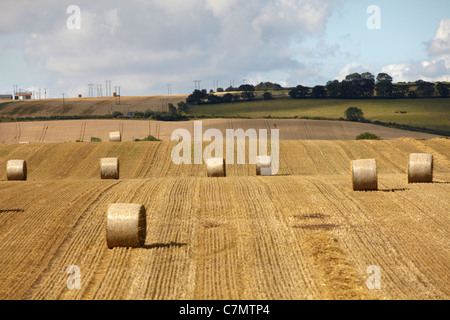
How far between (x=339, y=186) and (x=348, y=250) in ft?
31.4

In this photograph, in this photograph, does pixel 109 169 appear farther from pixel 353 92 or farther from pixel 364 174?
pixel 353 92

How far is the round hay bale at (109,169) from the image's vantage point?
106 ft

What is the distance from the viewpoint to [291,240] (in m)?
18.4

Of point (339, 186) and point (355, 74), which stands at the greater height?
point (355, 74)

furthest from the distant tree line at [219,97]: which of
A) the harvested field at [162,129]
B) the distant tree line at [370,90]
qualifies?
the harvested field at [162,129]

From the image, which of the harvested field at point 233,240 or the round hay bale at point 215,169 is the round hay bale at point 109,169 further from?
the round hay bale at point 215,169

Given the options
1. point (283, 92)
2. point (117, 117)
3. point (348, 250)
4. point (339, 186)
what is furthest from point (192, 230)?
point (283, 92)

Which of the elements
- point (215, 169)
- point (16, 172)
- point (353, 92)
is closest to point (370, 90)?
point (353, 92)

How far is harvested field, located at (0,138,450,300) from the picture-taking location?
14.4 metres

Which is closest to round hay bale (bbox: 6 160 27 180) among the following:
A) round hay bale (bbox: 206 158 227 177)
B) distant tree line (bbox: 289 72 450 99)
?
round hay bale (bbox: 206 158 227 177)

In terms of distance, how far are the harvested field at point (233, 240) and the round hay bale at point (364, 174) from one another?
429 millimetres

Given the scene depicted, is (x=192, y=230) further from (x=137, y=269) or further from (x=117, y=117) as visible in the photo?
(x=117, y=117)

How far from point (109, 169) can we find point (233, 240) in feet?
51.2

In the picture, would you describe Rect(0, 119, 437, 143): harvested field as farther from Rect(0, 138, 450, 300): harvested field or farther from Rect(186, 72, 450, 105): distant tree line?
Rect(0, 138, 450, 300): harvested field
